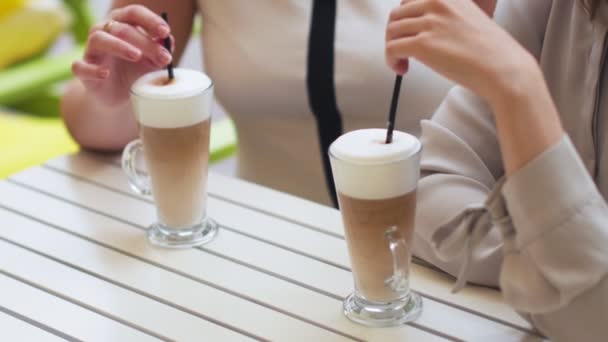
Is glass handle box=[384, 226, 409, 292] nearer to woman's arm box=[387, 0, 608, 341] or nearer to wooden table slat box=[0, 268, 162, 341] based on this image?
woman's arm box=[387, 0, 608, 341]

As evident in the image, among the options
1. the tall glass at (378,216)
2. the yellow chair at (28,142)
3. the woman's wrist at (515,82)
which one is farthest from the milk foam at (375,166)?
the yellow chair at (28,142)

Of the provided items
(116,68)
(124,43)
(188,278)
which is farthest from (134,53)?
(188,278)

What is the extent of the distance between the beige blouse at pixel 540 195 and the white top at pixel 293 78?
329 millimetres

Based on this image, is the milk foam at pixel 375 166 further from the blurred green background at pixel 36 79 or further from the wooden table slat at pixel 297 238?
the blurred green background at pixel 36 79

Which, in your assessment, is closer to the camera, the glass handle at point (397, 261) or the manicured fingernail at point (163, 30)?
the glass handle at point (397, 261)

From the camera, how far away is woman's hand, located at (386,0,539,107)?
0.72 metres

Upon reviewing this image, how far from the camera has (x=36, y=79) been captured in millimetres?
2094

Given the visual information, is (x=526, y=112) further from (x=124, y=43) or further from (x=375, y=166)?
(x=124, y=43)

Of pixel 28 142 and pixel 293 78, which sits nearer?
pixel 293 78

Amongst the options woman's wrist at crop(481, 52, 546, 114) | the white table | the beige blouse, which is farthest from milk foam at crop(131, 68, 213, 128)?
woman's wrist at crop(481, 52, 546, 114)

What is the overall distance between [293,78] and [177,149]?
0.37m

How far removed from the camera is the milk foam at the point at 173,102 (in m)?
0.97

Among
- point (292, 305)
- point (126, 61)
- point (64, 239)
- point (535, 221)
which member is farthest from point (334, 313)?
point (126, 61)

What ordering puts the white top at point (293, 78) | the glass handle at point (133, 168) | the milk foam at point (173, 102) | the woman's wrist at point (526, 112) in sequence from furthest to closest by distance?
the white top at point (293, 78), the glass handle at point (133, 168), the milk foam at point (173, 102), the woman's wrist at point (526, 112)
